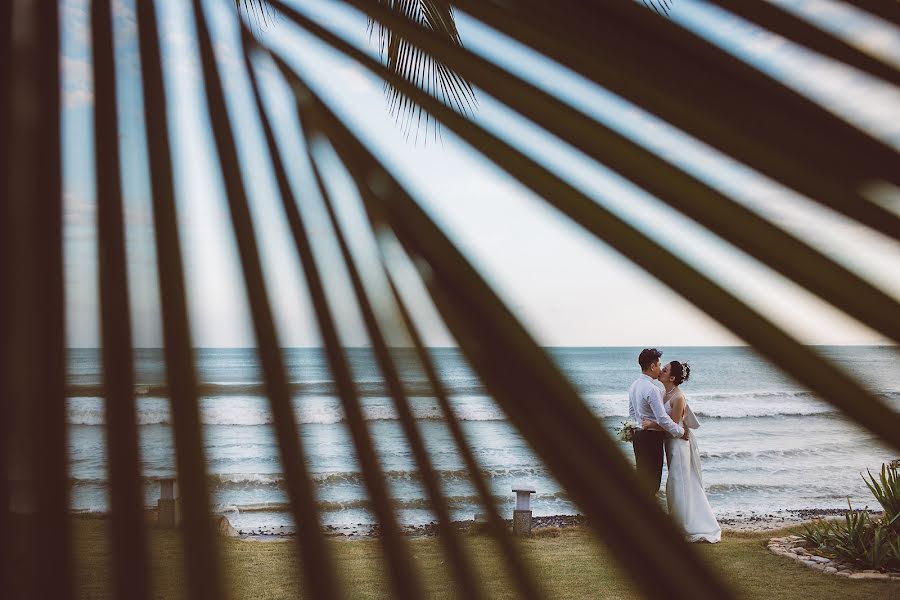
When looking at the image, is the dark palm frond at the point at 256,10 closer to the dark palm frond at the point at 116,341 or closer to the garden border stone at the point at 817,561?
the dark palm frond at the point at 116,341

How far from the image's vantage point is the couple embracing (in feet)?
23.1

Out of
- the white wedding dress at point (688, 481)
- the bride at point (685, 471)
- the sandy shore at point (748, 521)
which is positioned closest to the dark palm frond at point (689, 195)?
the bride at point (685, 471)

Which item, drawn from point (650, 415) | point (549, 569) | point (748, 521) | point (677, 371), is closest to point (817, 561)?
point (650, 415)

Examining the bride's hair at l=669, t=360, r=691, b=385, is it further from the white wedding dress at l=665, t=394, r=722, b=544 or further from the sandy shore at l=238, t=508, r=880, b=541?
the sandy shore at l=238, t=508, r=880, b=541

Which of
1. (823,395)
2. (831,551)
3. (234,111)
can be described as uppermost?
(234,111)

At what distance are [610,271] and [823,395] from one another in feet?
0.36

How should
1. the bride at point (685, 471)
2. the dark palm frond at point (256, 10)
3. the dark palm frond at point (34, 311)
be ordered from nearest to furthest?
1. the dark palm frond at point (34, 311)
2. the dark palm frond at point (256, 10)
3. the bride at point (685, 471)

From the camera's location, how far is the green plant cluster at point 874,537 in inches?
249

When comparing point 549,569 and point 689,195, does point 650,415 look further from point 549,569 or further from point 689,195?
point 689,195

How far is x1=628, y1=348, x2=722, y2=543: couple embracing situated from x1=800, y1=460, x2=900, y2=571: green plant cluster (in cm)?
114

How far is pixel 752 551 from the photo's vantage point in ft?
24.8

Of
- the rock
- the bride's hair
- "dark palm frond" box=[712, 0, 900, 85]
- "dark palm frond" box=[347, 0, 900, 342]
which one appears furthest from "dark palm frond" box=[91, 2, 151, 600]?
the rock

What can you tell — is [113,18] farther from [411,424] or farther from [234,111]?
[411,424]

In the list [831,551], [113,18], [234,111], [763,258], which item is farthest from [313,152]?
[831,551]
